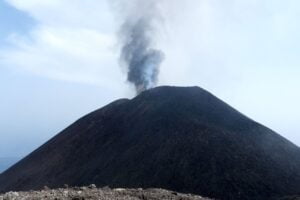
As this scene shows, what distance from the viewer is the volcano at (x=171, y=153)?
38812 millimetres

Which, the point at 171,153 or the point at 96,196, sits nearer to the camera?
the point at 96,196

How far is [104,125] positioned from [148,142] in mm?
12150

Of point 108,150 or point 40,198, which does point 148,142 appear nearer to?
point 108,150

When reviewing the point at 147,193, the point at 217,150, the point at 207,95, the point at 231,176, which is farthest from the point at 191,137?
the point at 147,193

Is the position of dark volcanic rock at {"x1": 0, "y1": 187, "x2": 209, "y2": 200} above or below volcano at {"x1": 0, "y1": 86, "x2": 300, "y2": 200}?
below

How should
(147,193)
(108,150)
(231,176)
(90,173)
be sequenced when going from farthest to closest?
(108,150)
(90,173)
(231,176)
(147,193)

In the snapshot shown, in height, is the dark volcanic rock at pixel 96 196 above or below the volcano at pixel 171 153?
below

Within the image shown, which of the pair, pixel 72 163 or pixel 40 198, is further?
pixel 72 163

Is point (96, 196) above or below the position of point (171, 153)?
below

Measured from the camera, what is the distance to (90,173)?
46406 millimetres

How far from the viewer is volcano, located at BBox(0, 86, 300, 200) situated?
38.8 meters

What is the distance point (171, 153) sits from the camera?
4444 centimetres

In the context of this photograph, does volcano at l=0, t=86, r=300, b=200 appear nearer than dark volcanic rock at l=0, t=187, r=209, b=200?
No

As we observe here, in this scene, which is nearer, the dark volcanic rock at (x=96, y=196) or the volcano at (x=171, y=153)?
the dark volcanic rock at (x=96, y=196)
